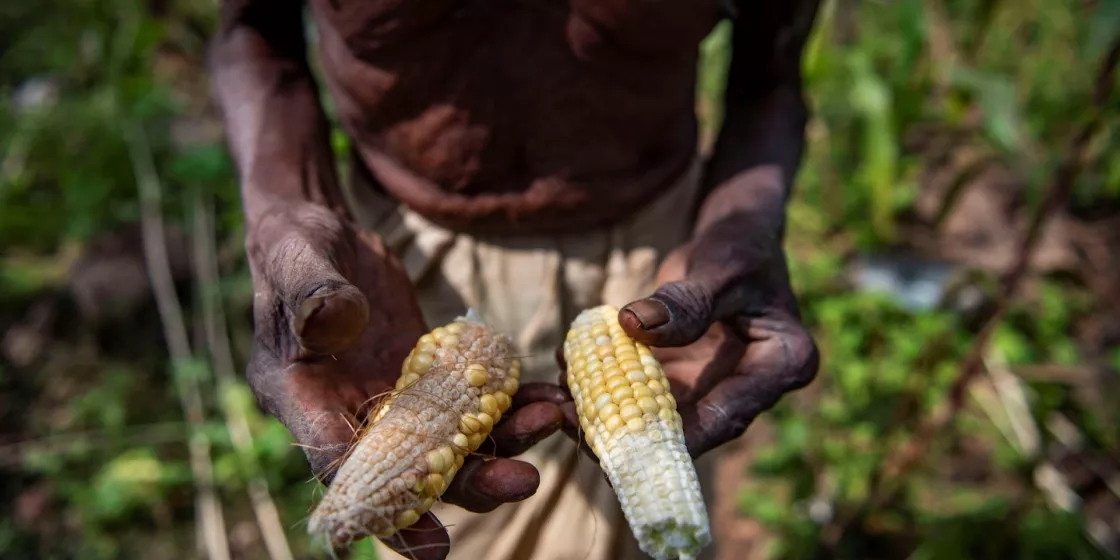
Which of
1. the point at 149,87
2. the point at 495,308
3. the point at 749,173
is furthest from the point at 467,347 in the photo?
the point at 149,87

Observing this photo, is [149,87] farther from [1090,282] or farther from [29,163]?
[1090,282]

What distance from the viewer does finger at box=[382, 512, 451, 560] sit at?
121 centimetres

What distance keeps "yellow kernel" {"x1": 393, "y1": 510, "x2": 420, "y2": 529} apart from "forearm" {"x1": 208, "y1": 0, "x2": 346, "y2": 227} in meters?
0.66

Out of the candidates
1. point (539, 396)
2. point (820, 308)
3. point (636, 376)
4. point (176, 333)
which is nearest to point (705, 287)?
point (636, 376)

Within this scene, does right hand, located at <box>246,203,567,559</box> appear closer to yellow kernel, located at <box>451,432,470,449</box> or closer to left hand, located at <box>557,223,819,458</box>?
yellow kernel, located at <box>451,432,470,449</box>

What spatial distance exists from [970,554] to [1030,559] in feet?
0.61

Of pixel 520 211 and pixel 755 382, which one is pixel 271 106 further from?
pixel 755 382

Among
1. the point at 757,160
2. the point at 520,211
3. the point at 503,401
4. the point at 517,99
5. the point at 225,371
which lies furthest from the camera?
the point at 225,371

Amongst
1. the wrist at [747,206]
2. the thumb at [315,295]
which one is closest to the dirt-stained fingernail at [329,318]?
the thumb at [315,295]

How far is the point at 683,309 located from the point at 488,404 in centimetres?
35

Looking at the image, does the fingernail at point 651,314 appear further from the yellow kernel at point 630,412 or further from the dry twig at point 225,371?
the dry twig at point 225,371

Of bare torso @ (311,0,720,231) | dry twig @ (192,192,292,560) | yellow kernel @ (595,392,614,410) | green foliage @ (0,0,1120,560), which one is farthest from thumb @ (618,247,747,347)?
dry twig @ (192,192,292,560)

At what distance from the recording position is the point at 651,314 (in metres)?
1.28

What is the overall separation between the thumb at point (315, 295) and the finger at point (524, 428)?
0.97 feet
